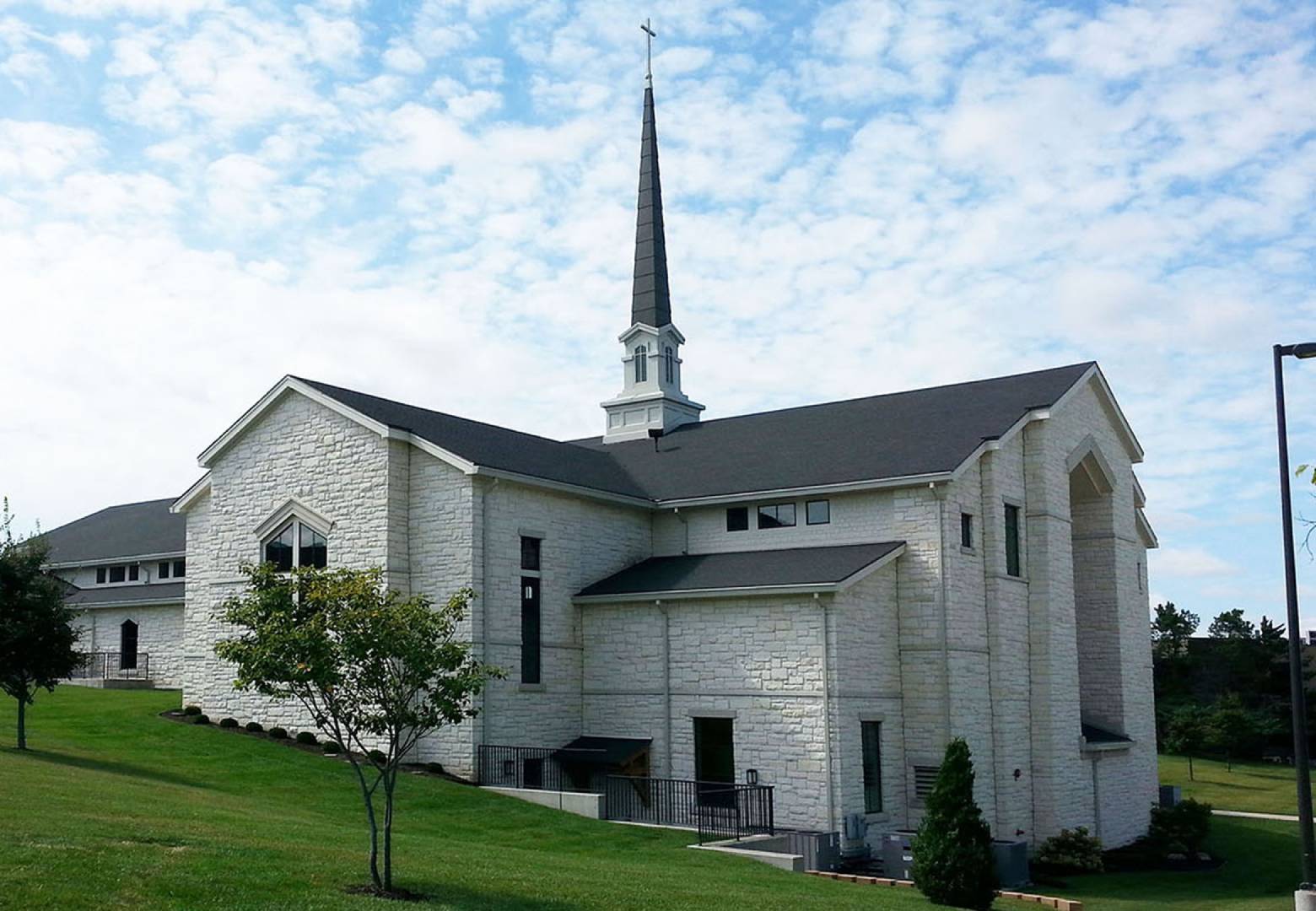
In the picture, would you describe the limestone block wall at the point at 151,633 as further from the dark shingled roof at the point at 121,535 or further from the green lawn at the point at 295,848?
the green lawn at the point at 295,848

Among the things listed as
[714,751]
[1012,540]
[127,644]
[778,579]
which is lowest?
[714,751]

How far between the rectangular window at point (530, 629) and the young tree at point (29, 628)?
32.4 feet

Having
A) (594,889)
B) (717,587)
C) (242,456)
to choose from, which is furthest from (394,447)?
(594,889)

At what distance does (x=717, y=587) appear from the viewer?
29.9 meters

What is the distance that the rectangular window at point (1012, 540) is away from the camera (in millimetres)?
32966

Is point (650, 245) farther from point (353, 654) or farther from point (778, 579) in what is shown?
point (353, 654)

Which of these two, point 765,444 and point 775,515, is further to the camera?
point 765,444

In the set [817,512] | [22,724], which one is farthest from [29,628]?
[817,512]

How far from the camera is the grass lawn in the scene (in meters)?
46.2

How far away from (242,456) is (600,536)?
9.29 meters

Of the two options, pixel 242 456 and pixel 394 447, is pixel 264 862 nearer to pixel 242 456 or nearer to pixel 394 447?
pixel 394 447

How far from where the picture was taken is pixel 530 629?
31.6 metres

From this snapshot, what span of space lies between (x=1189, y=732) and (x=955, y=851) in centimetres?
4035

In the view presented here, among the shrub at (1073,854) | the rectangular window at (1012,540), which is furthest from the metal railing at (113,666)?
the shrub at (1073,854)
